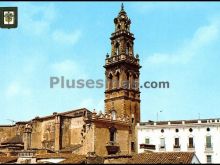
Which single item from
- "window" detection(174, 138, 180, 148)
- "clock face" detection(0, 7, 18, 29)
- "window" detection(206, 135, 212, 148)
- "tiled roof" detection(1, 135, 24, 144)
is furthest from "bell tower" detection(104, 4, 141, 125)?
"clock face" detection(0, 7, 18, 29)

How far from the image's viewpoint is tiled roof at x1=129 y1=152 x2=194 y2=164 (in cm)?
3123

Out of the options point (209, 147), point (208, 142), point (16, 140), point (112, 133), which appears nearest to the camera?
point (112, 133)

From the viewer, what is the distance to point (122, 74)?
57.8m

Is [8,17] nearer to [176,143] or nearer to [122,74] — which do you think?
[122,74]

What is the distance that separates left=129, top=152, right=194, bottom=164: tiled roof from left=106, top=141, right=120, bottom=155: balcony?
17169 mm

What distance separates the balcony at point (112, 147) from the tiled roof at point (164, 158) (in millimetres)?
17169

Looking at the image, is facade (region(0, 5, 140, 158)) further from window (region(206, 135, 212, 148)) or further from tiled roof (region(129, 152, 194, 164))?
tiled roof (region(129, 152, 194, 164))

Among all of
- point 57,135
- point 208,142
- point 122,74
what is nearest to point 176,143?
point 208,142

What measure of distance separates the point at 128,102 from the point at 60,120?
31.1 ft

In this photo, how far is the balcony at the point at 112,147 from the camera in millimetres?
51562

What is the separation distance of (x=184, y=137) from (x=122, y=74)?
1184cm

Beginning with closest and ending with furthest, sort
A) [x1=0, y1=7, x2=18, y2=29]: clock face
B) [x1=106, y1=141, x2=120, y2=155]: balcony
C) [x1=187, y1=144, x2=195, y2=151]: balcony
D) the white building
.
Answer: [x1=0, y1=7, x2=18, y2=29]: clock face → [x1=106, y1=141, x2=120, y2=155]: balcony → the white building → [x1=187, y1=144, x2=195, y2=151]: balcony

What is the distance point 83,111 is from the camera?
2239 inches

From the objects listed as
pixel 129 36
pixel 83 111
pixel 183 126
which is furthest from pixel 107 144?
pixel 129 36
